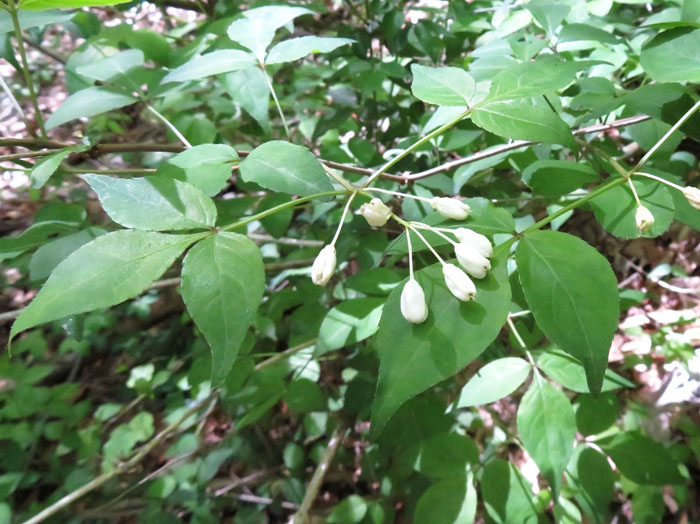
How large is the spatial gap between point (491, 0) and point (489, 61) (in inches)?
17.8

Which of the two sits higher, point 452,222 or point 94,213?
point 452,222

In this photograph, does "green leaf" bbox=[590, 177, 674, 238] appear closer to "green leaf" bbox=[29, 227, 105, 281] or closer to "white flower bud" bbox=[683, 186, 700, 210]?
"white flower bud" bbox=[683, 186, 700, 210]

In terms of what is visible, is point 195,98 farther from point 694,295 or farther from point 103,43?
point 694,295

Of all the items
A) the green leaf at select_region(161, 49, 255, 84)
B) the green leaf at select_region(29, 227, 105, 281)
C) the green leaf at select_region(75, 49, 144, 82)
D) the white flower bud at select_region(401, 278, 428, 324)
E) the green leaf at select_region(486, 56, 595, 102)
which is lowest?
the green leaf at select_region(29, 227, 105, 281)

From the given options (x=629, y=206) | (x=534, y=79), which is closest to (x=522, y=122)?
(x=534, y=79)

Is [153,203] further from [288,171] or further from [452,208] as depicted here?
[452,208]

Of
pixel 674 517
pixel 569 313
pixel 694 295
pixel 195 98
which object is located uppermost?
pixel 569 313

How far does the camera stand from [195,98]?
1376 millimetres

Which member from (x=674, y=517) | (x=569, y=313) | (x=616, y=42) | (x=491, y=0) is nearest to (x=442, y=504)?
(x=569, y=313)

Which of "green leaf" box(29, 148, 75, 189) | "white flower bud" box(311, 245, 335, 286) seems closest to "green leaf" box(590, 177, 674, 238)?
"white flower bud" box(311, 245, 335, 286)

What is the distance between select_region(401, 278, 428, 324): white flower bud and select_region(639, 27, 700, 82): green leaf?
16.6 inches

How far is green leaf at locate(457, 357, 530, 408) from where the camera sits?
742 mm

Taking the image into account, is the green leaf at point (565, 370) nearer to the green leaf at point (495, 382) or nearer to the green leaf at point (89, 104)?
the green leaf at point (495, 382)

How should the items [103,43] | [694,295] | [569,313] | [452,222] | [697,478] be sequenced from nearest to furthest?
[569,313]
[452,222]
[103,43]
[697,478]
[694,295]
